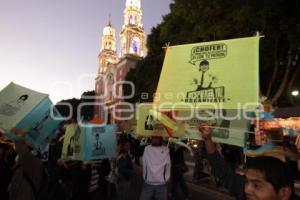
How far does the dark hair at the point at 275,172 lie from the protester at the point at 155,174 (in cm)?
429

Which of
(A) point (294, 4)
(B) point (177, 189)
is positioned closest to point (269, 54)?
(A) point (294, 4)

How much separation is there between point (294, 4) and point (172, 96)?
12.0m

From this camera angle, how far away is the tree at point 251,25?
47.6ft

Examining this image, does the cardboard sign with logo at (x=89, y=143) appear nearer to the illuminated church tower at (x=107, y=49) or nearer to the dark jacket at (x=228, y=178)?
the dark jacket at (x=228, y=178)

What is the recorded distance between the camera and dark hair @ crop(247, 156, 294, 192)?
223 centimetres

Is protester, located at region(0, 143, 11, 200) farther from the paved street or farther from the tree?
the tree

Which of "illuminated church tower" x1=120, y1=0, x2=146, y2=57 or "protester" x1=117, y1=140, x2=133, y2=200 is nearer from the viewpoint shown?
"protester" x1=117, y1=140, x2=133, y2=200

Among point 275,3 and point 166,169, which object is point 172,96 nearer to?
point 166,169

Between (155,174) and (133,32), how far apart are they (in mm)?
69363

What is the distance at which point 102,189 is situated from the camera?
23.1 ft

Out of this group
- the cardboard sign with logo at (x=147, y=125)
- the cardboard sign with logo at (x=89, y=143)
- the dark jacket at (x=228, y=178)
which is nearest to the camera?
the dark jacket at (x=228, y=178)

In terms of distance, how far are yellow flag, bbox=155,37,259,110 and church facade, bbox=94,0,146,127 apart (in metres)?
61.3

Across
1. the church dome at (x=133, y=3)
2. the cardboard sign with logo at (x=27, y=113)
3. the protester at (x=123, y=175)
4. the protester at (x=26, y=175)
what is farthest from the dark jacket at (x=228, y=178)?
the church dome at (x=133, y=3)

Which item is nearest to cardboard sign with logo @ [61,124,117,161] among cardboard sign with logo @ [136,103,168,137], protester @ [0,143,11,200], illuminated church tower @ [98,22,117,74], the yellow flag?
cardboard sign with logo @ [136,103,168,137]
